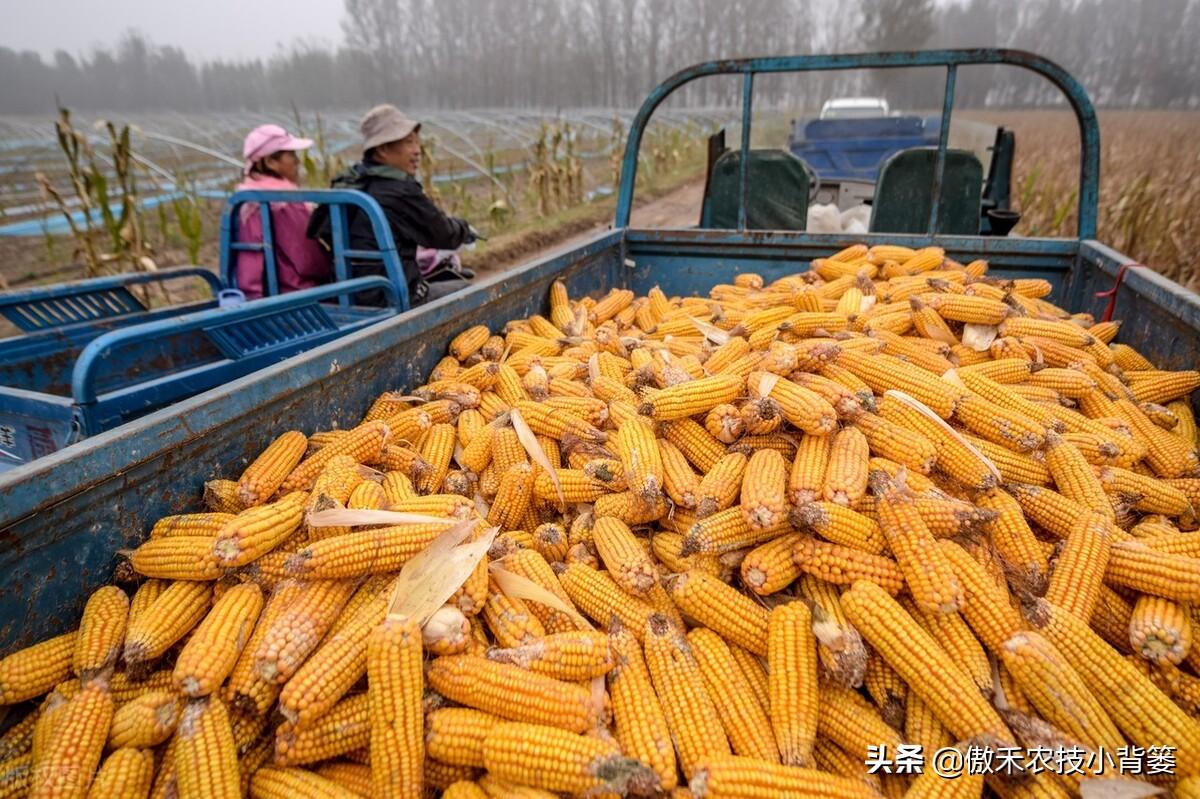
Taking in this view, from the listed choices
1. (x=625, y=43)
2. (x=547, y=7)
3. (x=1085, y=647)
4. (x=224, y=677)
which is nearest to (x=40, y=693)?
(x=224, y=677)

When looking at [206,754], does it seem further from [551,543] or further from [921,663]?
[921,663]

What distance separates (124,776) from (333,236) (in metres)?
3.56

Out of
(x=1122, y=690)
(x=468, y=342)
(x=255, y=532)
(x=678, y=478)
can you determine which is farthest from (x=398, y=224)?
(x=1122, y=690)

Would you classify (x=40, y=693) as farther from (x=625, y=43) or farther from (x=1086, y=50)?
(x=1086, y=50)

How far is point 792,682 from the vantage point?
1.65 m

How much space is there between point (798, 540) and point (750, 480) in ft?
0.78

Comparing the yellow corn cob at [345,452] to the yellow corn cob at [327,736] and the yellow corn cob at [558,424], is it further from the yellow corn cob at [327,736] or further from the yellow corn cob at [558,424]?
the yellow corn cob at [327,736]

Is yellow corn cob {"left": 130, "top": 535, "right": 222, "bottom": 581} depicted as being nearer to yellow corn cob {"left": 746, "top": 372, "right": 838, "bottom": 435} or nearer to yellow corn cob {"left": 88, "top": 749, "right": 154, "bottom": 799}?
yellow corn cob {"left": 88, "top": 749, "right": 154, "bottom": 799}

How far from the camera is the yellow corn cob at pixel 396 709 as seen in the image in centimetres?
150

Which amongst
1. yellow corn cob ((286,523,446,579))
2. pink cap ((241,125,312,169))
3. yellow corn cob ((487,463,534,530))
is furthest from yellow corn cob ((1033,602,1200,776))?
pink cap ((241,125,312,169))

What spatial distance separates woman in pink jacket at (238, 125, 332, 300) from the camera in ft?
15.0

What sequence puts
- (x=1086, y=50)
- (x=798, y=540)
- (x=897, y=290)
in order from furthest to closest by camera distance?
1. (x=1086, y=50)
2. (x=897, y=290)
3. (x=798, y=540)

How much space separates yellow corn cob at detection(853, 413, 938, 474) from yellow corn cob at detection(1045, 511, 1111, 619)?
17.8 inches

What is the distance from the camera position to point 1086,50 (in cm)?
6919
